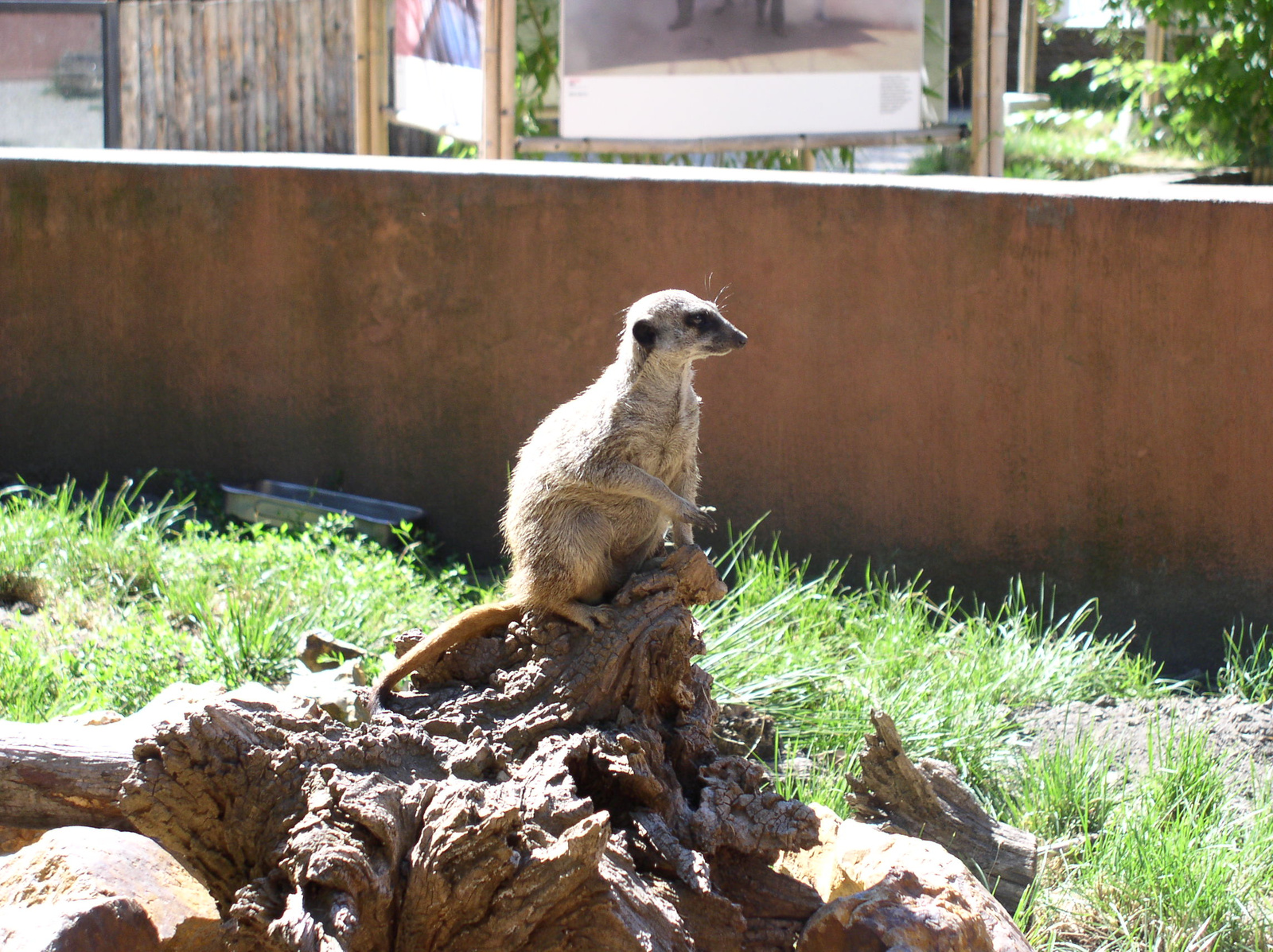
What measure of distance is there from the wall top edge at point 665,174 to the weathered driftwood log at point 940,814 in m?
2.11

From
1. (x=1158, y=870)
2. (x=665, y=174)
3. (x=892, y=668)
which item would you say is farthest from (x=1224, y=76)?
(x=1158, y=870)

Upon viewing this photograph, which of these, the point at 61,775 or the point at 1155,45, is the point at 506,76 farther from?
the point at 1155,45

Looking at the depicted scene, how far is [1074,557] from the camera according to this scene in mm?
4180

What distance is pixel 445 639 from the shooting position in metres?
2.51

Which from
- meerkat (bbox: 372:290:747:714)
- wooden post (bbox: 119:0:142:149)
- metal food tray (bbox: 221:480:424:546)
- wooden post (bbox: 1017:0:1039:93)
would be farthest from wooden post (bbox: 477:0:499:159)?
wooden post (bbox: 1017:0:1039:93)

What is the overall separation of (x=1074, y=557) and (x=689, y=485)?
1.83 meters

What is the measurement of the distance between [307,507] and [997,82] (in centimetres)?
388

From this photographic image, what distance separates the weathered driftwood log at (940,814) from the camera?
269 centimetres

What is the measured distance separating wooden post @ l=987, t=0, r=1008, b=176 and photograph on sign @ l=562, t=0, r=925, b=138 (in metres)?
0.35

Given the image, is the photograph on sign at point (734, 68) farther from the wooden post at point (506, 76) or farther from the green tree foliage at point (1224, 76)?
the green tree foliage at point (1224, 76)

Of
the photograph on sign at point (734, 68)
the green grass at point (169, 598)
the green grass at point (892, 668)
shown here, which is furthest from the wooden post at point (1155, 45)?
the green grass at point (169, 598)

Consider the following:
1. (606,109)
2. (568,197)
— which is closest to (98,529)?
(568,197)

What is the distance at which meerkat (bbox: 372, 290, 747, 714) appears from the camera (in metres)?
2.74

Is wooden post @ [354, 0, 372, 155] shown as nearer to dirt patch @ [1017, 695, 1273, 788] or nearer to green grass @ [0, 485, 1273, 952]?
green grass @ [0, 485, 1273, 952]
